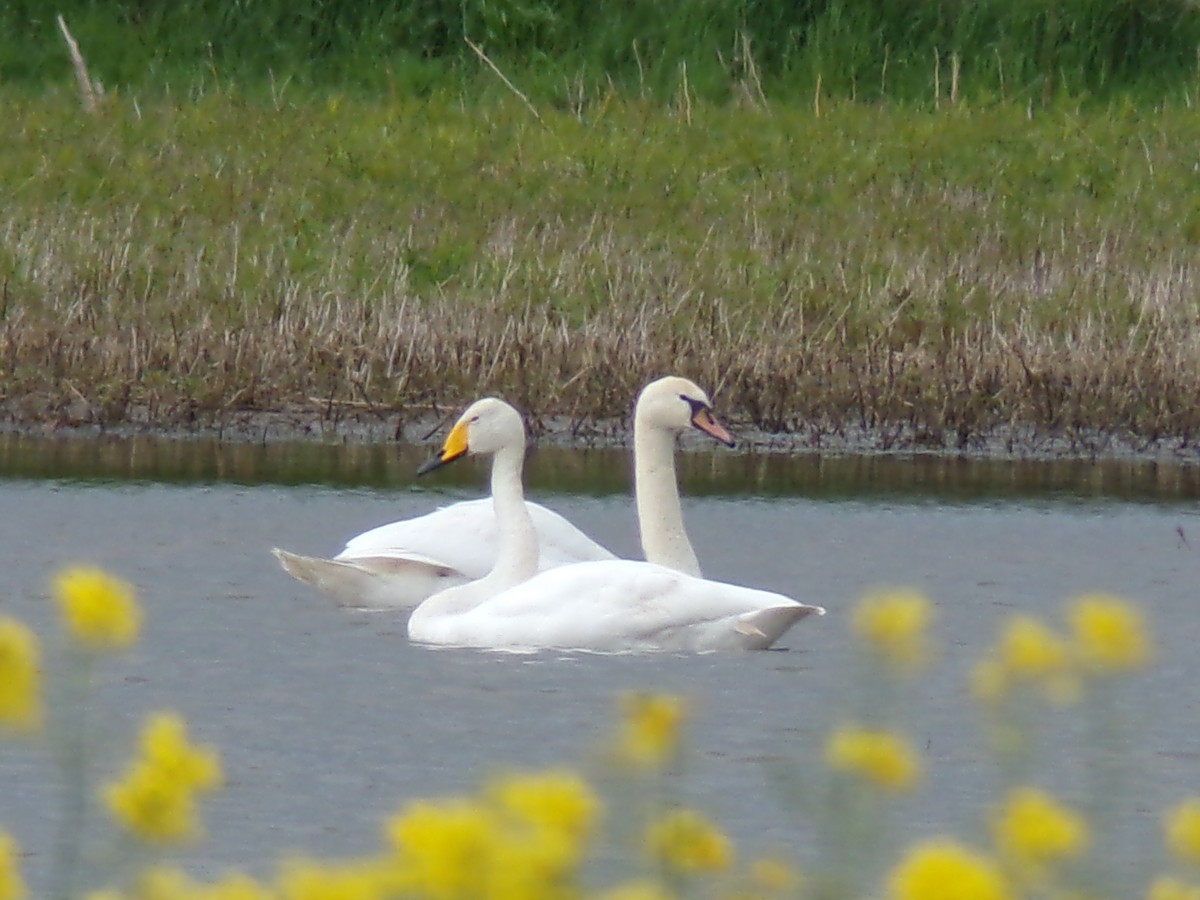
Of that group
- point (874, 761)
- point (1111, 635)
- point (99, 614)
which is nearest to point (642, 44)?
point (1111, 635)

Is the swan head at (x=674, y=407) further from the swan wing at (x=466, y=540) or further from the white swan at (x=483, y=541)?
the swan wing at (x=466, y=540)

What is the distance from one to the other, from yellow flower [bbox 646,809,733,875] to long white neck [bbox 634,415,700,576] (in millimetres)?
5207

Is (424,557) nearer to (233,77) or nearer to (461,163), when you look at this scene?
(461,163)

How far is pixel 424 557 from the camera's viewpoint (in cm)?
825

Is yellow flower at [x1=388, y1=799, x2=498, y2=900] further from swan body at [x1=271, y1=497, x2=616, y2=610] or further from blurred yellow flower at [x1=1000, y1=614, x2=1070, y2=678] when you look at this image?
swan body at [x1=271, y1=497, x2=616, y2=610]

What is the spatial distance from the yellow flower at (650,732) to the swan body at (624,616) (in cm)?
415

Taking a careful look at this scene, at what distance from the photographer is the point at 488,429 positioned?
8.43 m

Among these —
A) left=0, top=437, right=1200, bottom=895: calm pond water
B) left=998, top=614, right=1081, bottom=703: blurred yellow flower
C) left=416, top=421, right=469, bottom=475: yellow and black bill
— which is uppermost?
left=416, top=421, right=469, bottom=475: yellow and black bill

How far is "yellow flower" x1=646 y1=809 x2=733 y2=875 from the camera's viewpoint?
2857mm

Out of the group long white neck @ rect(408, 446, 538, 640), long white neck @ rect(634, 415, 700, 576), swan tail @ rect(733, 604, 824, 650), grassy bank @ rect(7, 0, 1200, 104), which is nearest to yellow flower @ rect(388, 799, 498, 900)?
swan tail @ rect(733, 604, 824, 650)

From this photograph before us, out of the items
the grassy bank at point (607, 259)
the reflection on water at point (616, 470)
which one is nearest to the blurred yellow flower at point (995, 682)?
the reflection on water at point (616, 470)

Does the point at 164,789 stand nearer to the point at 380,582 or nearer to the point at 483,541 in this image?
the point at 380,582

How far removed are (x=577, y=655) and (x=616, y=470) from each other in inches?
172

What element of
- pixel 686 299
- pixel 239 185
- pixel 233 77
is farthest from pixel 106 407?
pixel 233 77
